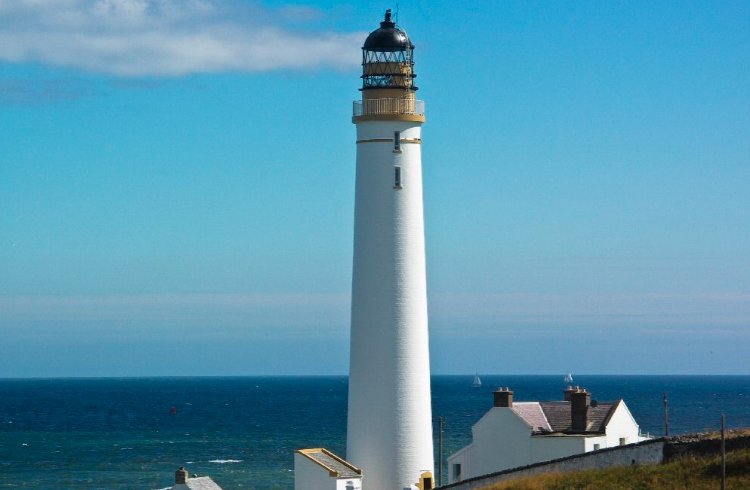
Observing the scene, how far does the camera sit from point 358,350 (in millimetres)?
33969

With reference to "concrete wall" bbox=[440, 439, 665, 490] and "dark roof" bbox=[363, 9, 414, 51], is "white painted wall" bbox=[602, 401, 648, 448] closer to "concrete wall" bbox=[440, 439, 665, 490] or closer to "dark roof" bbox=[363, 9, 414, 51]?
"concrete wall" bbox=[440, 439, 665, 490]

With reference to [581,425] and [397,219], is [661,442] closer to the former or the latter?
[581,425]

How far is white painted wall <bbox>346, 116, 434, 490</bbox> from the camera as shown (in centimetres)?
3366

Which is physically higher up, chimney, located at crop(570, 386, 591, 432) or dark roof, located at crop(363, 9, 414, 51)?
dark roof, located at crop(363, 9, 414, 51)

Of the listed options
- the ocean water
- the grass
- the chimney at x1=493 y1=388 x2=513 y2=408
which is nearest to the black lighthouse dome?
the chimney at x1=493 y1=388 x2=513 y2=408

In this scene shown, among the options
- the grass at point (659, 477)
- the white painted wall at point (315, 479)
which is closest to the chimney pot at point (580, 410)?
the grass at point (659, 477)

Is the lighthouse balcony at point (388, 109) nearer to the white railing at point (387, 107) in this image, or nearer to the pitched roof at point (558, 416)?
the white railing at point (387, 107)

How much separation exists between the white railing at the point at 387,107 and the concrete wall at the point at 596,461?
377 inches

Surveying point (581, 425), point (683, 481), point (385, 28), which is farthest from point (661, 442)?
point (385, 28)

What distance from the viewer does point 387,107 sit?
34.2 metres

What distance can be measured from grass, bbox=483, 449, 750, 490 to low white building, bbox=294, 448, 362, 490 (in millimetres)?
4177

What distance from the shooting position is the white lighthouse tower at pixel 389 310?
33.7 metres

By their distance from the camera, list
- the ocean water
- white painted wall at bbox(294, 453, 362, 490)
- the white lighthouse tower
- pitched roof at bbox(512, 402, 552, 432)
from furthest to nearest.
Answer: the ocean water < pitched roof at bbox(512, 402, 552, 432) < the white lighthouse tower < white painted wall at bbox(294, 453, 362, 490)

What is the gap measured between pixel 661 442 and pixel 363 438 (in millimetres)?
7994
